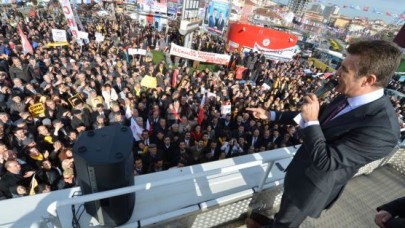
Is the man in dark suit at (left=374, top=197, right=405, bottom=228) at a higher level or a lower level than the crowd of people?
higher

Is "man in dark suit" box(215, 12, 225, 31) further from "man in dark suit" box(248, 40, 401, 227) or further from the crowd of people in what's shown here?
"man in dark suit" box(248, 40, 401, 227)

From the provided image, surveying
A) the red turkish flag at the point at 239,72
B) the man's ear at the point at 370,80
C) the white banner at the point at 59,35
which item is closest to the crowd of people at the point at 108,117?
the white banner at the point at 59,35

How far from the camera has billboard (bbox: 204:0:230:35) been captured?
27.5 m

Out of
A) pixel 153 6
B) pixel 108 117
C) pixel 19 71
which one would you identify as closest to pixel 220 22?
pixel 153 6

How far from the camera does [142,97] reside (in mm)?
8828

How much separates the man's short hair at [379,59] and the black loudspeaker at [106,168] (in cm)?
180

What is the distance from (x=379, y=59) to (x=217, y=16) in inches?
1139

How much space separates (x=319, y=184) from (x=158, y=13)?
27616mm

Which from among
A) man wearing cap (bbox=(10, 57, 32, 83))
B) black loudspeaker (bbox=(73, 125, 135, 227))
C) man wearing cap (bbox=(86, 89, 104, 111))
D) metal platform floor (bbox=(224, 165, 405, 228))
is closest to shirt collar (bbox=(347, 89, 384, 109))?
black loudspeaker (bbox=(73, 125, 135, 227))

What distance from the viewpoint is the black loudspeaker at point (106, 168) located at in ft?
5.93

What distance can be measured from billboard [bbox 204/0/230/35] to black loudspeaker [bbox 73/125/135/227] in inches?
1097

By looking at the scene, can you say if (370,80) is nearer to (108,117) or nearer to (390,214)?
(390,214)

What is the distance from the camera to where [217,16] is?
28172 millimetres

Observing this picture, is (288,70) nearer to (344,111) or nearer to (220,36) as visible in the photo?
(220,36)
